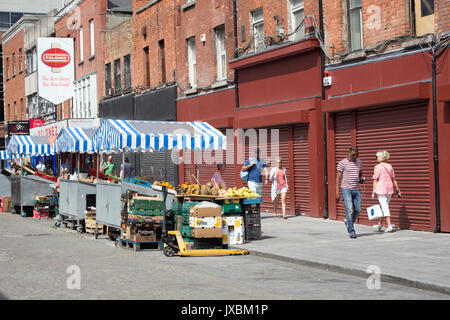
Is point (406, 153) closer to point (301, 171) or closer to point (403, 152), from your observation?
point (403, 152)

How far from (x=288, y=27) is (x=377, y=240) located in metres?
9.04

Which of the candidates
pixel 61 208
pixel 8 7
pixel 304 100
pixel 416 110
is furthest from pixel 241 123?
pixel 8 7

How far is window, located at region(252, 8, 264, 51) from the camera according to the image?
78.0 feet

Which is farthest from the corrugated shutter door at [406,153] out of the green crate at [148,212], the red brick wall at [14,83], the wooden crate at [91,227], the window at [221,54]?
the red brick wall at [14,83]

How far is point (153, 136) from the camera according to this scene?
16672 mm

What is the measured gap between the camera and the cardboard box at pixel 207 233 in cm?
1421

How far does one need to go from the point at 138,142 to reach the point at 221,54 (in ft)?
35.7

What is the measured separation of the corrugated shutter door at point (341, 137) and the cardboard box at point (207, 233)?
6.21 metres

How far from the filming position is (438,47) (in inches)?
634

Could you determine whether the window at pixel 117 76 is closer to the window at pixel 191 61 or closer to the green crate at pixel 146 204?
the window at pixel 191 61

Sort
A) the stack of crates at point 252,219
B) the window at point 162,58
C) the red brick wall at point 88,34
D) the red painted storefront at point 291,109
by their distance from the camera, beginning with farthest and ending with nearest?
the red brick wall at point 88,34, the window at point 162,58, the red painted storefront at point 291,109, the stack of crates at point 252,219

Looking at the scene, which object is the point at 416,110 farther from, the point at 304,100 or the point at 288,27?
the point at 288,27

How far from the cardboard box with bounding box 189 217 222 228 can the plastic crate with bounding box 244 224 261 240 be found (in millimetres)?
1358

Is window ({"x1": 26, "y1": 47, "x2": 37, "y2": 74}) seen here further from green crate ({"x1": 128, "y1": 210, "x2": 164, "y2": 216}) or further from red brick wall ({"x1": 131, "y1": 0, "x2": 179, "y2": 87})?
green crate ({"x1": 128, "y1": 210, "x2": 164, "y2": 216})
